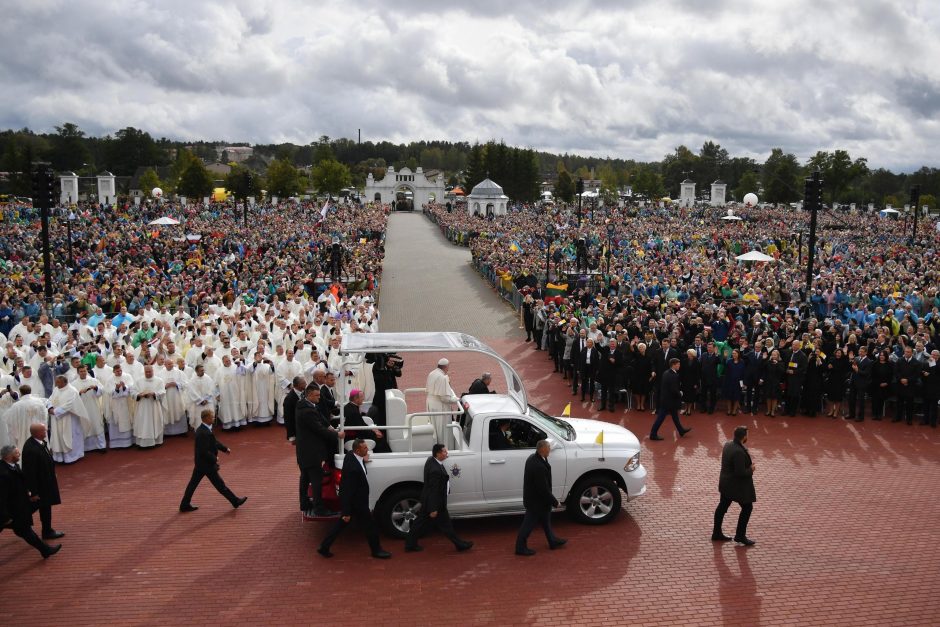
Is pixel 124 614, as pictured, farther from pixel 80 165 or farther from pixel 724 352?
pixel 80 165

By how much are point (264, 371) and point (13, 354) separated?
4.55 m

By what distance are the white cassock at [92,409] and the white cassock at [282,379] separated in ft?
9.73

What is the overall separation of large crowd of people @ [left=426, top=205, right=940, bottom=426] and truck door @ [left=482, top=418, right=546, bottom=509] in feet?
19.6

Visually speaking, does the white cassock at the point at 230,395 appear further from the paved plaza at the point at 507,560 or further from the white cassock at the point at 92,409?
the white cassock at the point at 92,409

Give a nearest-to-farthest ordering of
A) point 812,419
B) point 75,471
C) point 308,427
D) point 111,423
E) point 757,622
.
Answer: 1. point 757,622
2. point 308,427
3. point 75,471
4. point 111,423
5. point 812,419

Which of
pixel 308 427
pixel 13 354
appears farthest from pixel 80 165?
pixel 308 427

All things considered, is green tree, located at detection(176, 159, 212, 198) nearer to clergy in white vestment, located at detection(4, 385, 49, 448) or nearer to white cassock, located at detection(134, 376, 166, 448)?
white cassock, located at detection(134, 376, 166, 448)

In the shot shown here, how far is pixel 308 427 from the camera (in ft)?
27.7

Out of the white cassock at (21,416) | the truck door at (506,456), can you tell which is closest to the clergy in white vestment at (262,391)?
the white cassock at (21,416)

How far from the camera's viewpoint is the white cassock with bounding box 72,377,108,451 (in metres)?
11.8

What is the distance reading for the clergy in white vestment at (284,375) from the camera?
13516 mm

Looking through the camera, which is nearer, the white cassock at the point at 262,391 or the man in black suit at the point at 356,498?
the man in black suit at the point at 356,498

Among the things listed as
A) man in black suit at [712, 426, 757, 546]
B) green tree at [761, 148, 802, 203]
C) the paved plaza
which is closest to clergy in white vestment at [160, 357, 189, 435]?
the paved plaza

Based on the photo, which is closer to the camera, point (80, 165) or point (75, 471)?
point (75, 471)
